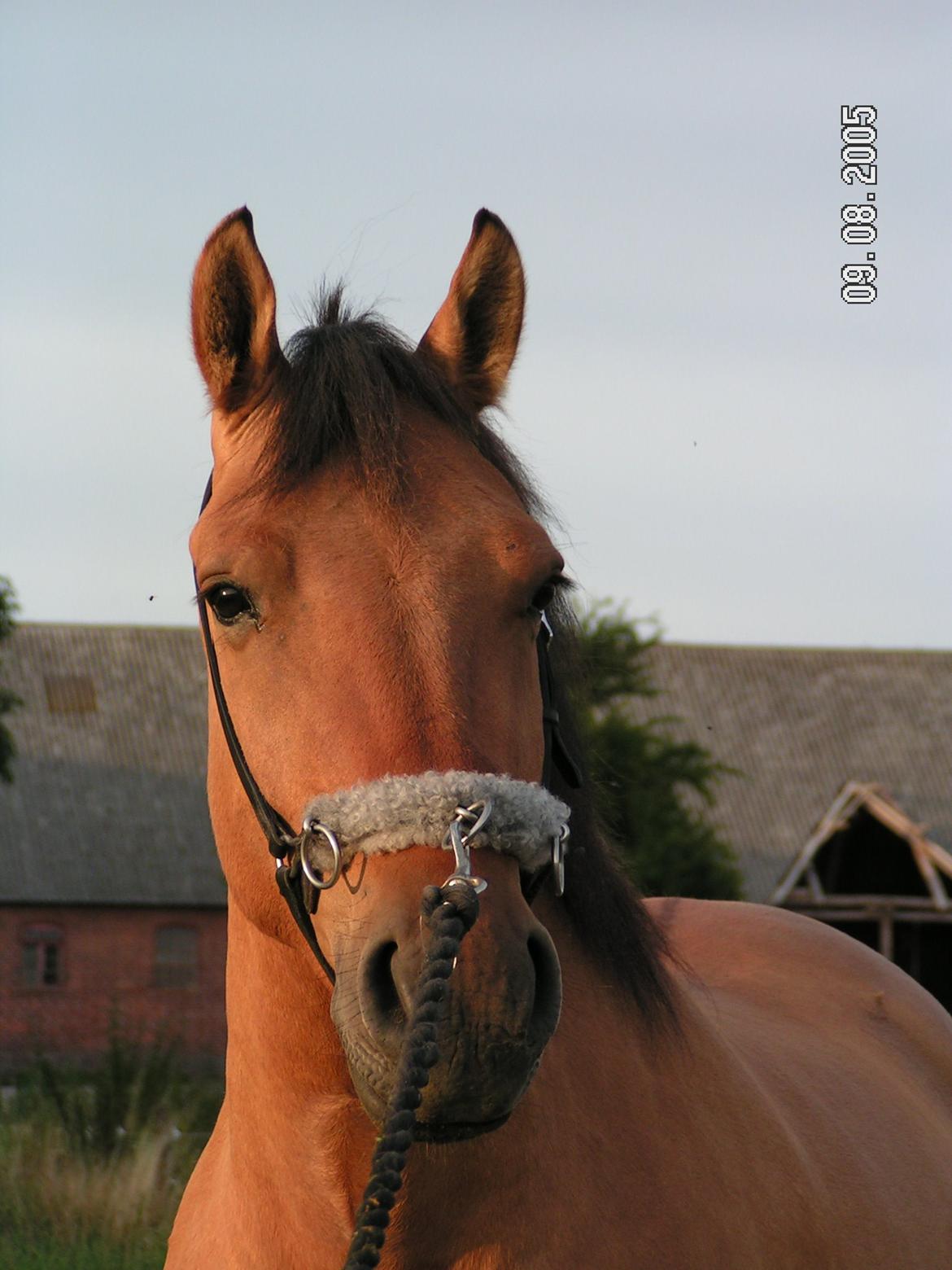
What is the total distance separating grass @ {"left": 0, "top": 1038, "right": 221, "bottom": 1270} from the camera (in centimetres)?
757

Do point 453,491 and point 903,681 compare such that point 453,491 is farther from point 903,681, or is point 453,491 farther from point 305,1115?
point 903,681

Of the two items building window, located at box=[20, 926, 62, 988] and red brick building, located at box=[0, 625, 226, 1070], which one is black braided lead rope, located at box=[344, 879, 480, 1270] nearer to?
red brick building, located at box=[0, 625, 226, 1070]

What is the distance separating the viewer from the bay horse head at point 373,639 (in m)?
2.23

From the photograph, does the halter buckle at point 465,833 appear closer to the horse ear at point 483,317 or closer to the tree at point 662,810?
the horse ear at point 483,317

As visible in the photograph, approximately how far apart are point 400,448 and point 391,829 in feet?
2.51

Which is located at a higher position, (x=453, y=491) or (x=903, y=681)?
(x=453, y=491)

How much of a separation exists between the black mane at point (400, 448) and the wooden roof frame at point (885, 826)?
23.6 metres

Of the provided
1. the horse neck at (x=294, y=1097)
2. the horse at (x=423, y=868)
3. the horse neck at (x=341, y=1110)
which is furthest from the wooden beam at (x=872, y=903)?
the horse neck at (x=294, y=1097)

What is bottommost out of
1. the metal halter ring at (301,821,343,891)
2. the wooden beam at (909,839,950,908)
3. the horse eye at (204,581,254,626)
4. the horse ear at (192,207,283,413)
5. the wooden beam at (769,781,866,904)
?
the wooden beam at (909,839,950,908)

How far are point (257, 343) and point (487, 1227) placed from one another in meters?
1.68

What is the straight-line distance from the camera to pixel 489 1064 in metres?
2.17

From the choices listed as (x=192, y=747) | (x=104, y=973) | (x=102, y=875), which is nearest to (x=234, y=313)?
(x=102, y=875)

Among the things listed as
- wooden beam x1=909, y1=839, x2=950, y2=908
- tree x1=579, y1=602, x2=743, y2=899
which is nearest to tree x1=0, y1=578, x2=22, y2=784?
tree x1=579, y1=602, x2=743, y2=899

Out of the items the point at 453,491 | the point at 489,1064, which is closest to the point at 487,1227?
the point at 489,1064
